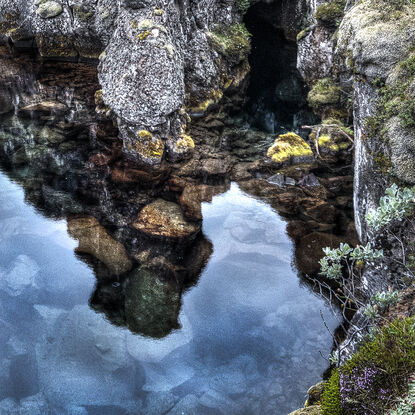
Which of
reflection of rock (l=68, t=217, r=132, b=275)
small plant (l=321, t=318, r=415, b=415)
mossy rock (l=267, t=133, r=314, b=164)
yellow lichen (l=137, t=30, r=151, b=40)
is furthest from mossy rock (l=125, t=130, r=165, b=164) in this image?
small plant (l=321, t=318, r=415, b=415)

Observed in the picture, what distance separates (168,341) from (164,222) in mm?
4387

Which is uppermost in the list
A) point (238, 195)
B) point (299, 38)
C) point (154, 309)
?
point (299, 38)

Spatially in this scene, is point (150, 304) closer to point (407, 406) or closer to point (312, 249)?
point (312, 249)

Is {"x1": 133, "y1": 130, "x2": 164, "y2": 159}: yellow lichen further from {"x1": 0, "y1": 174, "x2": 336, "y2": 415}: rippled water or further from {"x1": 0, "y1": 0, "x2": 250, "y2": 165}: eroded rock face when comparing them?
{"x1": 0, "y1": 174, "x2": 336, "y2": 415}: rippled water

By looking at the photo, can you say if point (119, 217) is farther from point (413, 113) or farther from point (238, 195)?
point (413, 113)

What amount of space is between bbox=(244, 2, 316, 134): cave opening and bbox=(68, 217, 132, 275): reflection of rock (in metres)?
10.7

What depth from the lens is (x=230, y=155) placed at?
1781 cm

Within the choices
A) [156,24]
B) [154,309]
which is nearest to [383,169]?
[154,309]

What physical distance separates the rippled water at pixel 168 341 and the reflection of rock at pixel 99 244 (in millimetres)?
389

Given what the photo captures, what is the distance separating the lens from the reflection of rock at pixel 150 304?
33.2ft

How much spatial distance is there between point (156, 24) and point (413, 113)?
12.4m

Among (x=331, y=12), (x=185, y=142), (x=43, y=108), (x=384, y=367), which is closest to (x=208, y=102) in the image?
(x=185, y=142)

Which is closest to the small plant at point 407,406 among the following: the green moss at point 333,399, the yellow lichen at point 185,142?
the green moss at point 333,399

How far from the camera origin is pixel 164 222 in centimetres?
1322
